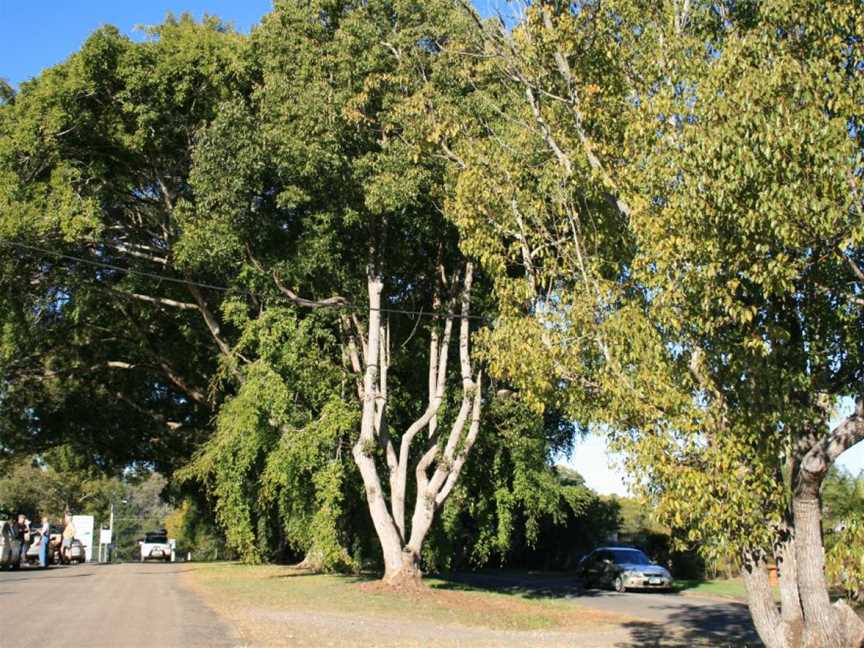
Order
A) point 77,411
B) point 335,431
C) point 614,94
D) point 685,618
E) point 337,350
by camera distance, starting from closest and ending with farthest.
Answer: point 614,94 < point 685,618 < point 335,431 < point 337,350 < point 77,411

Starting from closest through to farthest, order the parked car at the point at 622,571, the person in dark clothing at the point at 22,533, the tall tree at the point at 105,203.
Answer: the tall tree at the point at 105,203 < the parked car at the point at 622,571 < the person in dark clothing at the point at 22,533

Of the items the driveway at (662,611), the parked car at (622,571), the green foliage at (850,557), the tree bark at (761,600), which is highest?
the green foliage at (850,557)

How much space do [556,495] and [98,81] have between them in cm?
1610

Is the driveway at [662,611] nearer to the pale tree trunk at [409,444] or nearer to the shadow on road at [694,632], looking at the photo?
the shadow on road at [694,632]

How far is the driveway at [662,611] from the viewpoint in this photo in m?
16.2

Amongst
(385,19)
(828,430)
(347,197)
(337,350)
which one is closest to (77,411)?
(337,350)

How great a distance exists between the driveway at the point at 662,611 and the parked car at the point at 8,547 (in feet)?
51.1

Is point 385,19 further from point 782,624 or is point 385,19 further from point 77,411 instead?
point 77,411

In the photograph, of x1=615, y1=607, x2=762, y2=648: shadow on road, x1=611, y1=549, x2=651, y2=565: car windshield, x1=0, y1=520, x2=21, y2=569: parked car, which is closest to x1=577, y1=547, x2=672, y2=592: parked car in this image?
x1=611, y1=549, x2=651, y2=565: car windshield

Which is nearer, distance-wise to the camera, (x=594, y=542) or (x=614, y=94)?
(x=614, y=94)

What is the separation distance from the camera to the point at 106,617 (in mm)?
15086

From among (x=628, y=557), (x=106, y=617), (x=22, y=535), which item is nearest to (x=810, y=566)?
(x=106, y=617)

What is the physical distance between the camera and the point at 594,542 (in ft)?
133

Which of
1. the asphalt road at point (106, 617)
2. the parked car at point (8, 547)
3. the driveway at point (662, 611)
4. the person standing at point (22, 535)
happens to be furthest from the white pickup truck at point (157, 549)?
the asphalt road at point (106, 617)
